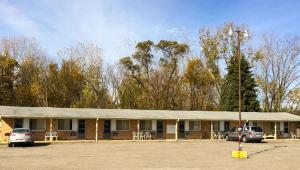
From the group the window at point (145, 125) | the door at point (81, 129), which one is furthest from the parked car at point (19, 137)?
the window at point (145, 125)

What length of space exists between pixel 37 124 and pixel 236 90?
33982mm

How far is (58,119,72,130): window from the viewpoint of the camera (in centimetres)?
3662

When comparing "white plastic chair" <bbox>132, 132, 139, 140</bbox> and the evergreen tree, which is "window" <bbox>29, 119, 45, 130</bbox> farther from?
the evergreen tree

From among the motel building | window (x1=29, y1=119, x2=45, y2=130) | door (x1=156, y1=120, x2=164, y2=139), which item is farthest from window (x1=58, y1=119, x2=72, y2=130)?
door (x1=156, y1=120, x2=164, y2=139)

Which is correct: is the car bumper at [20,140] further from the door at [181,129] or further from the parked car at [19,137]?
the door at [181,129]

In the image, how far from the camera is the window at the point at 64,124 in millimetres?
36625

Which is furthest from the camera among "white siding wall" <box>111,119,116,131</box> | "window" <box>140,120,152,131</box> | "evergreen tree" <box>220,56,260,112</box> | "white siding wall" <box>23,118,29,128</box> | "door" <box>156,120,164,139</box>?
"evergreen tree" <box>220,56,260,112</box>

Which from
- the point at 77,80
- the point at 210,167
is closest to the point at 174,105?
the point at 77,80

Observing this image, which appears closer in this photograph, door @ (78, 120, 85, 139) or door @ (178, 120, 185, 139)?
door @ (78, 120, 85, 139)

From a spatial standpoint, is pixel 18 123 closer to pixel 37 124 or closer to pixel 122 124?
pixel 37 124

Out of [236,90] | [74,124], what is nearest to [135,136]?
[74,124]

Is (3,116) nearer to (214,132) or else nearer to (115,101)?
(214,132)

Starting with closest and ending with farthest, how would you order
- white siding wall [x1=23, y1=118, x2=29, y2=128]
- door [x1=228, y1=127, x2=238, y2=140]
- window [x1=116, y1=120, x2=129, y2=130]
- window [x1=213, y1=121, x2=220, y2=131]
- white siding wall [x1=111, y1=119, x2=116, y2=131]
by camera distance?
white siding wall [x1=23, y1=118, x2=29, y2=128]
white siding wall [x1=111, y1=119, x2=116, y2=131]
window [x1=116, y1=120, x2=129, y2=130]
door [x1=228, y1=127, x2=238, y2=140]
window [x1=213, y1=121, x2=220, y2=131]

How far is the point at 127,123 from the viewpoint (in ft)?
129
